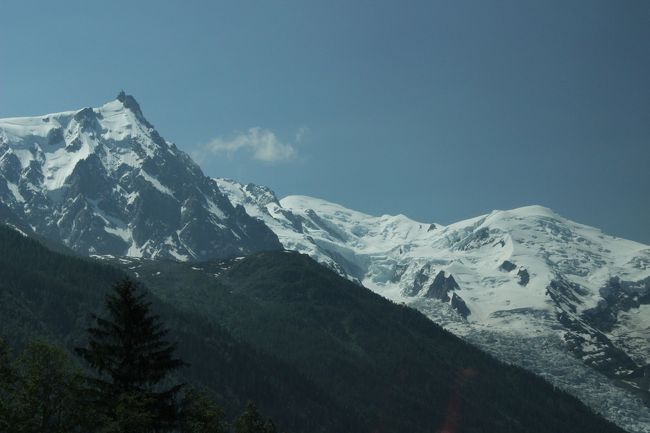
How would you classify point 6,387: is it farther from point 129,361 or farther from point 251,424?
point 251,424

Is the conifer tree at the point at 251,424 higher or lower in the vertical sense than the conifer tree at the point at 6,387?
higher

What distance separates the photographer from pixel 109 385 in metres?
61.4

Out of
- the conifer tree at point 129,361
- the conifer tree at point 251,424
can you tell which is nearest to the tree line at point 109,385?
the conifer tree at point 129,361

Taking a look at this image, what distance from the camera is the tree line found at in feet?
198

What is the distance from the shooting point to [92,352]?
61.0 meters

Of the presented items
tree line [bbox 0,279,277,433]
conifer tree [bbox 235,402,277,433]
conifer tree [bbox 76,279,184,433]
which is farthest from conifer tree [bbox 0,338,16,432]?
conifer tree [bbox 235,402,277,433]

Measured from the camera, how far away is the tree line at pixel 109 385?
60.3 m

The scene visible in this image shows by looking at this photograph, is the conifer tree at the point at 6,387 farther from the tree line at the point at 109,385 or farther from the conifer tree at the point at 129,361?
the conifer tree at the point at 129,361

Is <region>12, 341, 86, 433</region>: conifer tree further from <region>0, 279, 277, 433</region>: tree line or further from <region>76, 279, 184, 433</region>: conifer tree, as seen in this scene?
<region>76, 279, 184, 433</region>: conifer tree

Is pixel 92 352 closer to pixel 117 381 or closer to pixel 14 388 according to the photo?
pixel 117 381

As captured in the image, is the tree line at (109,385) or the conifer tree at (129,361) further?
the conifer tree at (129,361)

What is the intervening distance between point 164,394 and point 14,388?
13084mm

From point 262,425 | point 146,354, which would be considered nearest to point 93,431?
point 146,354

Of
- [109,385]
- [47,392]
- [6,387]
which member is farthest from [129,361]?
[47,392]
